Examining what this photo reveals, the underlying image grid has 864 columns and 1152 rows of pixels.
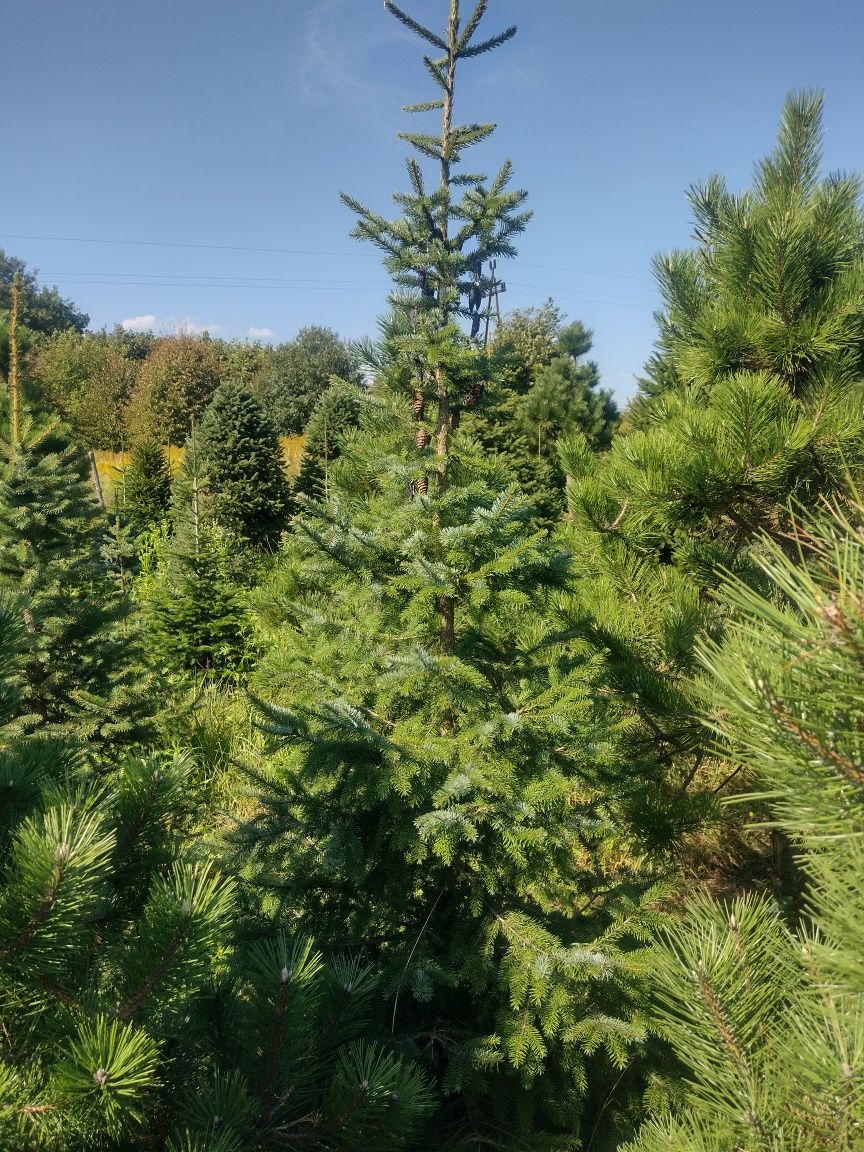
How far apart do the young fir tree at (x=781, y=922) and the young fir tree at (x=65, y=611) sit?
135 inches

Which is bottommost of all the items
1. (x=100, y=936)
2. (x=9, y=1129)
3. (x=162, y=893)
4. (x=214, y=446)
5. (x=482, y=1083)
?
(x=482, y=1083)

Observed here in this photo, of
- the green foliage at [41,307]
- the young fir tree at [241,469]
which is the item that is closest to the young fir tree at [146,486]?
the young fir tree at [241,469]

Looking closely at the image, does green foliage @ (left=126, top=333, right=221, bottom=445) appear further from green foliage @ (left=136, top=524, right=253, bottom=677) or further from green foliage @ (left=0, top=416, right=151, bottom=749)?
green foliage @ (left=0, top=416, right=151, bottom=749)

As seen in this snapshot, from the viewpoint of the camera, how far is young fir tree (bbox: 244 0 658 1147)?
6.67 feet

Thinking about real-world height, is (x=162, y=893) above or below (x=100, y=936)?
above

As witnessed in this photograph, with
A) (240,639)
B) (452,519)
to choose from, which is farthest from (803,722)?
(240,639)

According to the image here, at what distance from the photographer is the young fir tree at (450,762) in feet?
6.67

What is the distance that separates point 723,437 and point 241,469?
8468mm

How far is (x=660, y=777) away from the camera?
2.92m

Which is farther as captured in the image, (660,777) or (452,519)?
(660,777)

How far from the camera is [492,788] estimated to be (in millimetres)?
1996

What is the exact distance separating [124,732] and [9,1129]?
3144 mm

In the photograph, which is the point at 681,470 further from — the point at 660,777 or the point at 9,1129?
the point at 9,1129

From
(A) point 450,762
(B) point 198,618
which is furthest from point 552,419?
(A) point 450,762
